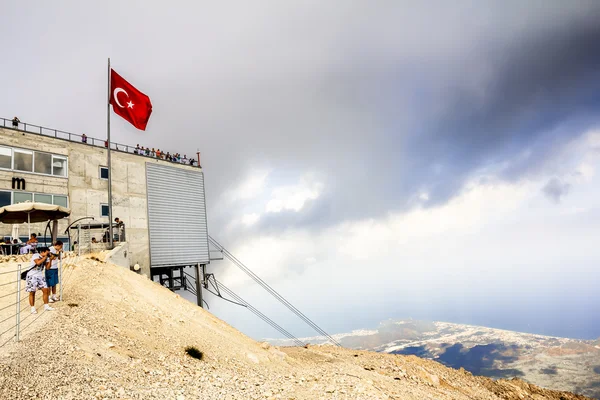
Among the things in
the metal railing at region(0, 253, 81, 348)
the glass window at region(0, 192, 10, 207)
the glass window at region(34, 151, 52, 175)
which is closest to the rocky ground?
the metal railing at region(0, 253, 81, 348)

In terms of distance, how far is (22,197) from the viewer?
1079 inches

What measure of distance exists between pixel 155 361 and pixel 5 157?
24.5 meters

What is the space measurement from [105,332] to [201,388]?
551cm

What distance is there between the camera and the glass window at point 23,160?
27484 millimetres

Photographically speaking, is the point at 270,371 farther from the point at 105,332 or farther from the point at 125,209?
the point at 125,209

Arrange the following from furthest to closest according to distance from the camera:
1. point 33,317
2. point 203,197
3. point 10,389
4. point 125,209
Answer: point 203,197
point 125,209
point 33,317
point 10,389

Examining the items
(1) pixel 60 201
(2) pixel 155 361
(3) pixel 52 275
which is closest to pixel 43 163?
(1) pixel 60 201

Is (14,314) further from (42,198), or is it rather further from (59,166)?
(59,166)

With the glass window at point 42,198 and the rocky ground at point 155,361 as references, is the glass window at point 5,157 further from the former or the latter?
the rocky ground at point 155,361

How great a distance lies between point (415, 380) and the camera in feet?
69.3

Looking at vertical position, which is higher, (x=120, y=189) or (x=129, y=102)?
(x=129, y=102)

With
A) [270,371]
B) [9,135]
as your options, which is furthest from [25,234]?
[270,371]

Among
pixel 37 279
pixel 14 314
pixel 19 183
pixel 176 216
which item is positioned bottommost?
pixel 14 314

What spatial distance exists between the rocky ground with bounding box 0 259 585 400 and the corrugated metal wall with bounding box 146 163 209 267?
39.9 ft
